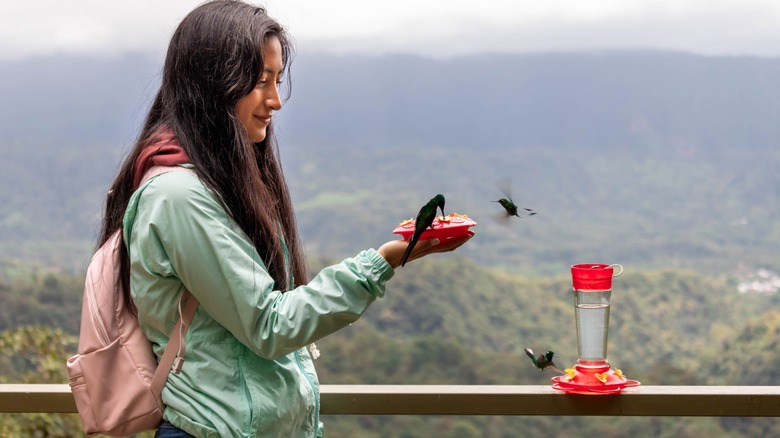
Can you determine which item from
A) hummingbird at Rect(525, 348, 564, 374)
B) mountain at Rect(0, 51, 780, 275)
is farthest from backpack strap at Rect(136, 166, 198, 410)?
mountain at Rect(0, 51, 780, 275)

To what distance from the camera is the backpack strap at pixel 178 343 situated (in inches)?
57.7

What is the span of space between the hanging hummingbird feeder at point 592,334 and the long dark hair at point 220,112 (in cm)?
66

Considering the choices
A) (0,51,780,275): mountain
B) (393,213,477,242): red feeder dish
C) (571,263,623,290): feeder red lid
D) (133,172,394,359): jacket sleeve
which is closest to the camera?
(133,172,394,359): jacket sleeve

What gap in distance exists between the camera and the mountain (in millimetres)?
23078

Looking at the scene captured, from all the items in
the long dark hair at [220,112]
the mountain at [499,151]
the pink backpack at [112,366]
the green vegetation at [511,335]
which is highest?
the long dark hair at [220,112]

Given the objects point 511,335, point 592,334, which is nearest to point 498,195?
point 511,335

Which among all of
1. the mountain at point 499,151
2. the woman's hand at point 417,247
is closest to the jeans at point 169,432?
the woman's hand at point 417,247

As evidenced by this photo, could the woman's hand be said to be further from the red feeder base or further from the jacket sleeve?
the red feeder base

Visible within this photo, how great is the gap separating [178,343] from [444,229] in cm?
46

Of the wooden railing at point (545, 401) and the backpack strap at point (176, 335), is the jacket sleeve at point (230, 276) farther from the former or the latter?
the wooden railing at point (545, 401)

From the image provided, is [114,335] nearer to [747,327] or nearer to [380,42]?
[747,327]

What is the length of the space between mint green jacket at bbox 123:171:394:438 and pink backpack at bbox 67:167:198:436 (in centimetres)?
2

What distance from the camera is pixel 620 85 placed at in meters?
33.7

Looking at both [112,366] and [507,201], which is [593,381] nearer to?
[507,201]
